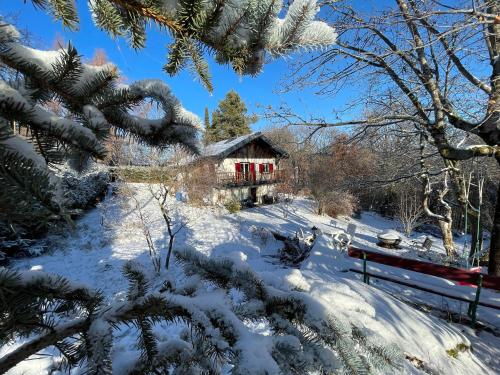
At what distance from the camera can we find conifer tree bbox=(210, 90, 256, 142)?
90.7 feet

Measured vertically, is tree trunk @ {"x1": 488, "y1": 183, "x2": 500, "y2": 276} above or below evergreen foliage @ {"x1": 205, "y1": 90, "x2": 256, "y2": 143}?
below

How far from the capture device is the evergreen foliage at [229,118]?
27.6 metres

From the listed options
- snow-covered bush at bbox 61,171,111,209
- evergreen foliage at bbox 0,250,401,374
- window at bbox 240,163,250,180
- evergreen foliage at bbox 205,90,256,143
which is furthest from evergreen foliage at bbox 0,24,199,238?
evergreen foliage at bbox 205,90,256,143

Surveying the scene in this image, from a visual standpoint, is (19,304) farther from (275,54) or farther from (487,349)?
(487,349)

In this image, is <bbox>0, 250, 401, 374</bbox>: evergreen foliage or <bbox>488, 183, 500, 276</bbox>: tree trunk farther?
<bbox>488, 183, 500, 276</bbox>: tree trunk

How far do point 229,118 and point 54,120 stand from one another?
1122 inches

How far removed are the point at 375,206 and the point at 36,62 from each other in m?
26.4

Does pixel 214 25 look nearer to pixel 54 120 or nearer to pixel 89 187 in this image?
pixel 54 120

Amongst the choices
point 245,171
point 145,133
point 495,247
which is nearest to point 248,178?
point 245,171

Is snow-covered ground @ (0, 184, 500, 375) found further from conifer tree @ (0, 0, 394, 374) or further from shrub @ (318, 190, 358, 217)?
shrub @ (318, 190, 358, 217)

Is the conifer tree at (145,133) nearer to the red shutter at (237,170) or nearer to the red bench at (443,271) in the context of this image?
the red bench at (443,271)

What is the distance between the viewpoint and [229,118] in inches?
1104

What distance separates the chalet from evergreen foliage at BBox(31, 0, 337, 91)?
569 inches

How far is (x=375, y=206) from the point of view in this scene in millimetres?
23641
